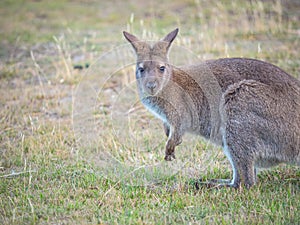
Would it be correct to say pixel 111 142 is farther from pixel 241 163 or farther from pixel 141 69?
pixel 241 163

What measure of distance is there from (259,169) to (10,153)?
9.06 ft

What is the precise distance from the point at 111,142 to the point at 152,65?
134cm

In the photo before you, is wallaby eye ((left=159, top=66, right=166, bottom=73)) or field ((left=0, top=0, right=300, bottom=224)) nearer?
field ((left=0, top=0, right=300, bottom=224))

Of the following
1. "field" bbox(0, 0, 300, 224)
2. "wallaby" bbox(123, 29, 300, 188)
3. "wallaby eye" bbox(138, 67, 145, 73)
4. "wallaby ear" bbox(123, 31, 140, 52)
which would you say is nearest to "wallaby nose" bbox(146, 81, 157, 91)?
"wallaby" bbox(123, 29, 300, 188)

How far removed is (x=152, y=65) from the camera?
498 cm

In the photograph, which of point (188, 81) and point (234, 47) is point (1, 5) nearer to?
point (234, 47)

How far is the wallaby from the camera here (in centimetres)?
444

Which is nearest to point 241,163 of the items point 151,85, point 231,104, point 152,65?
point 231,104

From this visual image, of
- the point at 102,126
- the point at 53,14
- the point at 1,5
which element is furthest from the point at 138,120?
the point at 1,5

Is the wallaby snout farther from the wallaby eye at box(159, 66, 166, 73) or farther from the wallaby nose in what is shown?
the wallaby eye at box(159, 66, 166, 73)

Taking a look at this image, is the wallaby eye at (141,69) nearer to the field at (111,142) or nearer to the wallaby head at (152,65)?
the wallaby head at (152,65)

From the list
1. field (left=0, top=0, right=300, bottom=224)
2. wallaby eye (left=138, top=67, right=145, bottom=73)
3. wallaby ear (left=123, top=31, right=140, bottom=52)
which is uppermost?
wallaby ear (left=123, top=31, right=140, bottom=52)

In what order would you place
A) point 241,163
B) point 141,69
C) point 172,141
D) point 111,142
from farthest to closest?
1. point 111,142
2. point 141,69
3. point 172,141
4. point 241,163

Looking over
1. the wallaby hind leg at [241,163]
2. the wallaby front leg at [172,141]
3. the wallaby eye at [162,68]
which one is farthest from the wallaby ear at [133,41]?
the wallaby hind leg at [241,163]
